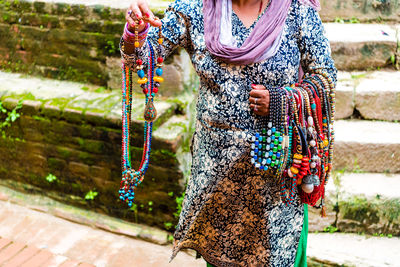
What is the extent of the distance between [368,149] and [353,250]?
2.57ft

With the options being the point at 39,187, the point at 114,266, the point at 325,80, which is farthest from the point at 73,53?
the point at 325,80

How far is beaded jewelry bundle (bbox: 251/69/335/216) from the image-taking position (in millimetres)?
1779

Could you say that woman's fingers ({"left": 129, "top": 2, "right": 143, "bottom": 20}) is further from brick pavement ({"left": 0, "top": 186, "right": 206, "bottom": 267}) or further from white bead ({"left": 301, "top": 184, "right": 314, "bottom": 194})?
brick pavement ({"left": 0, "top": 186, "right": 206, "bottom": 267})

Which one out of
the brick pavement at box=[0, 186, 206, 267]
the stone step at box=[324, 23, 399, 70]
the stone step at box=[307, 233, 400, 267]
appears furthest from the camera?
the stone step at box=[324, 23, 399, 70]

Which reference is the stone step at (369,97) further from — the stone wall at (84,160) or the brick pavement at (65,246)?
the brick pavement at (65,246)

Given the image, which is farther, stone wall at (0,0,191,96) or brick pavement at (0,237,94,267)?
stone wall at (0,0,191,96)

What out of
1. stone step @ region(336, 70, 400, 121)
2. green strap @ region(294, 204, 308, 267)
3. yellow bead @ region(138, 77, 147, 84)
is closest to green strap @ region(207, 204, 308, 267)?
green strap @ region(294, 204, 308, 267)

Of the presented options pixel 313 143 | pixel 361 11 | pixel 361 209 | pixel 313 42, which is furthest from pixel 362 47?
pixel 313 143

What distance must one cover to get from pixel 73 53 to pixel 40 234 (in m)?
1.43

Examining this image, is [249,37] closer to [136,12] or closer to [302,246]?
[136,12]

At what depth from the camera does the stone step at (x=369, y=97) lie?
10.8 ft

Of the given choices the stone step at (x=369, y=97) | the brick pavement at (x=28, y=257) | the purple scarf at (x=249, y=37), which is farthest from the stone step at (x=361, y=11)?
the brick pavement at (x=28, y=257)

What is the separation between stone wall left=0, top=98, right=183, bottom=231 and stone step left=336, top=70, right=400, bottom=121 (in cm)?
149

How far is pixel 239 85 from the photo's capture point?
1.81 m
